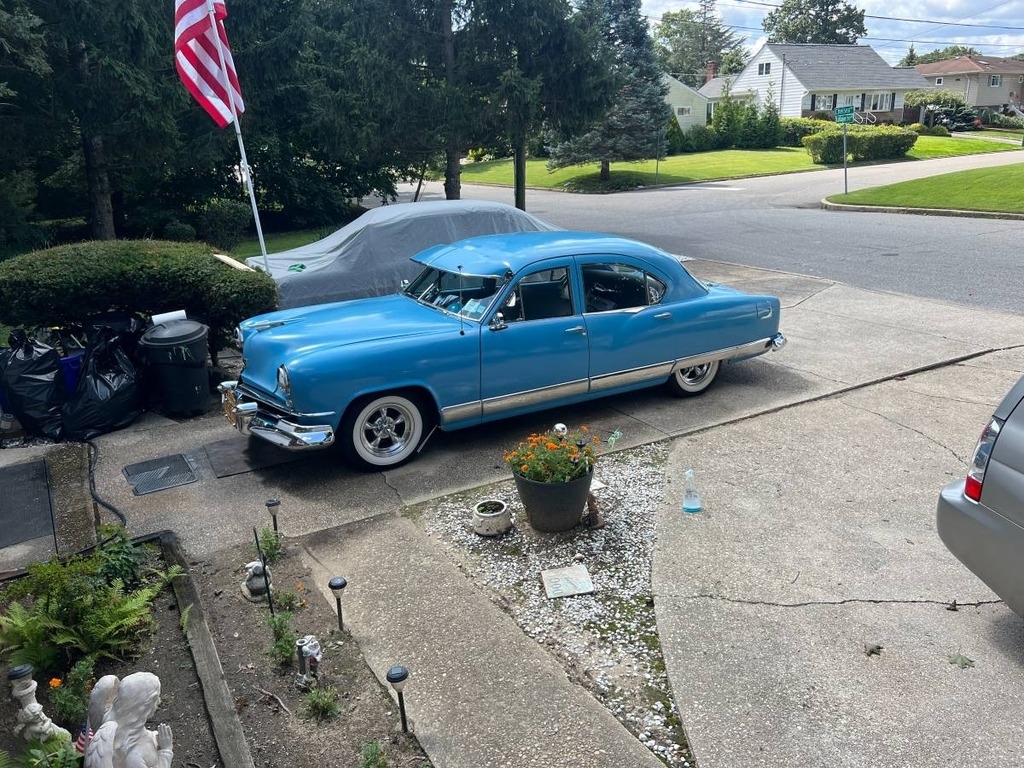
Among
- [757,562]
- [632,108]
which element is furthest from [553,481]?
[632,108]

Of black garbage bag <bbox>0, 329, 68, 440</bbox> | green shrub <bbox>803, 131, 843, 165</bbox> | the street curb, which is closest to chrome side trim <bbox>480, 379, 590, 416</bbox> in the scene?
black garbage bag <bbox>0, 329, 68, 440</bbox>

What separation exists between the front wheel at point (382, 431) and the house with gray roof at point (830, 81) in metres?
54.7

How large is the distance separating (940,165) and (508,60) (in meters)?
25.5

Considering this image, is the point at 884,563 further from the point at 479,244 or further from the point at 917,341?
the point at 917,341

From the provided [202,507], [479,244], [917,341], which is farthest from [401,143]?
[202,507]

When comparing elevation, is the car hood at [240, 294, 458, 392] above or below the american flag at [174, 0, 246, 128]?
below

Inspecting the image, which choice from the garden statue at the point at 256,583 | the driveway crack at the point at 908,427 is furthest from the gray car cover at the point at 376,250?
the garden statue at the point at 256,583

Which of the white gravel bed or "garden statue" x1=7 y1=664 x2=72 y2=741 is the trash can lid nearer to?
the white gravel bed

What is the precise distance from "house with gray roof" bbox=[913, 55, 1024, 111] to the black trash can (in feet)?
265

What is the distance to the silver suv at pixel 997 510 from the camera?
11.0ft

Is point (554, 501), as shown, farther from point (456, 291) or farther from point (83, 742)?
point (83, 742)

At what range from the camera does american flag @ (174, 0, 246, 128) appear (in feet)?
27.8

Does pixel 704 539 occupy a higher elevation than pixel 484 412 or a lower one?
Answer: lower

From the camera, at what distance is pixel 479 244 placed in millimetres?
6930
